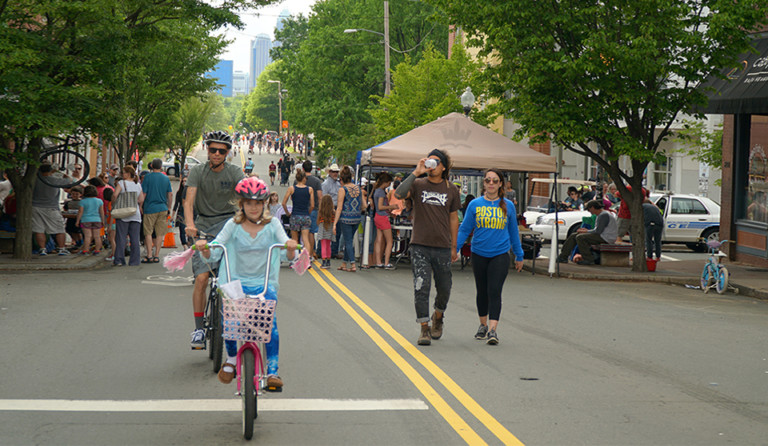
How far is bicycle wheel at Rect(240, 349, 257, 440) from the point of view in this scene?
580 cm

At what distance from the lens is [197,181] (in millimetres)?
8375

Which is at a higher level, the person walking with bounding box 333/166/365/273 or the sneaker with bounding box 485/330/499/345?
the person walking with bounding box 333/166/365/273

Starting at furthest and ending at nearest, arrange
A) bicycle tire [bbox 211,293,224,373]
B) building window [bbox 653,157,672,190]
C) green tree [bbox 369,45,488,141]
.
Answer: building window [bbox 653,157,672,190], green tree [bbox 369,45,488,141], bicycle tire [bbox 211,293,224,373]

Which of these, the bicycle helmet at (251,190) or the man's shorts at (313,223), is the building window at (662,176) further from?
the bicycle helmet at (251,190)

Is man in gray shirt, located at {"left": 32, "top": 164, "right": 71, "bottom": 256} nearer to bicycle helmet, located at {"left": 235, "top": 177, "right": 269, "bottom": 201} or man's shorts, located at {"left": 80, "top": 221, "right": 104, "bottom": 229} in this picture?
man's shorts, located at {"left": 80, "top": 221, "right": 104, "bottom": 229}

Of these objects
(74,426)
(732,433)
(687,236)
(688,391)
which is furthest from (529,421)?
(687,236)

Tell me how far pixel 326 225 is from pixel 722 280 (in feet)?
23.7

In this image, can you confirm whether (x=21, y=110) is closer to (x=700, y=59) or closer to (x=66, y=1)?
(x=66, y=1)

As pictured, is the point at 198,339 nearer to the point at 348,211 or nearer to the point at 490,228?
the point at 490,228

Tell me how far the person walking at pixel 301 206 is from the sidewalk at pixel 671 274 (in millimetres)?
5002

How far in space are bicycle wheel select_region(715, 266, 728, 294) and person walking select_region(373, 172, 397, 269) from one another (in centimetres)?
596

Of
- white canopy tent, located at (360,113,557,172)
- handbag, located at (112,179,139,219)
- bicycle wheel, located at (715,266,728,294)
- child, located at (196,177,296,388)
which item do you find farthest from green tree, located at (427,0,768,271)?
child, located at (196,177,296,388)

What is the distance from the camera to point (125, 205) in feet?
56.3

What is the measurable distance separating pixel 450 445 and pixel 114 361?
12.9 ft
